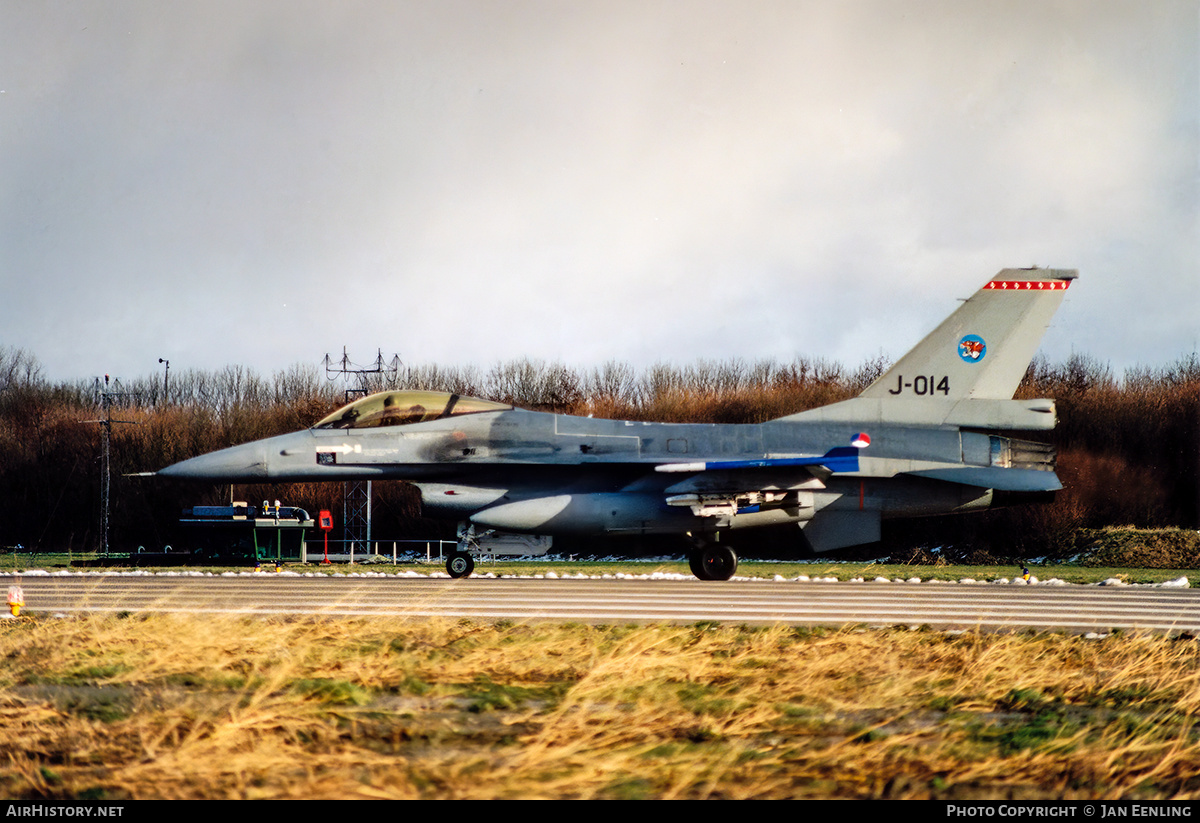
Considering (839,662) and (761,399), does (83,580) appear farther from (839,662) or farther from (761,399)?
(761,399)

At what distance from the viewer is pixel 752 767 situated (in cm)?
389

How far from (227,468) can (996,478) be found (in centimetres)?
1374

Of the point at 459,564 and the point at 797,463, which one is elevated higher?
the point at 797,463

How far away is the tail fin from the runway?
382 cm

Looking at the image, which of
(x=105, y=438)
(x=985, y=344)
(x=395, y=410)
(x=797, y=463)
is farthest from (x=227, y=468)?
(x=105, y=438)

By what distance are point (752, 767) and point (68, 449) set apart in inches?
1767

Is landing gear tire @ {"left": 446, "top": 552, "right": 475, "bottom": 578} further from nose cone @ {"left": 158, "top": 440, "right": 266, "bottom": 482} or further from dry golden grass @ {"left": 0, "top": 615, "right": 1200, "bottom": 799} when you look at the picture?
dry golden grass @ {"left": 0, "top": 615, "right": 1200, "bottom": 799}

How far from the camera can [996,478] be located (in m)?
17.5

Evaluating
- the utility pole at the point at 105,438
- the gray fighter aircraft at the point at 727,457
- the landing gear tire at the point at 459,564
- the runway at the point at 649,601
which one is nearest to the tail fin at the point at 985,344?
the gray fighter aircraft at the point at 727,457

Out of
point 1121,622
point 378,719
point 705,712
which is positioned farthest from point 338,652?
point 1121,622

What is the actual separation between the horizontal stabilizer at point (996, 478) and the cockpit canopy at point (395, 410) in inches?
332

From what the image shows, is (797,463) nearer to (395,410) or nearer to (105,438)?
(395,410)

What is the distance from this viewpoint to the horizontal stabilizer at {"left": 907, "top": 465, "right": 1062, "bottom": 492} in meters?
17.4

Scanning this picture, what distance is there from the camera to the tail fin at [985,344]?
18047 millimetres
